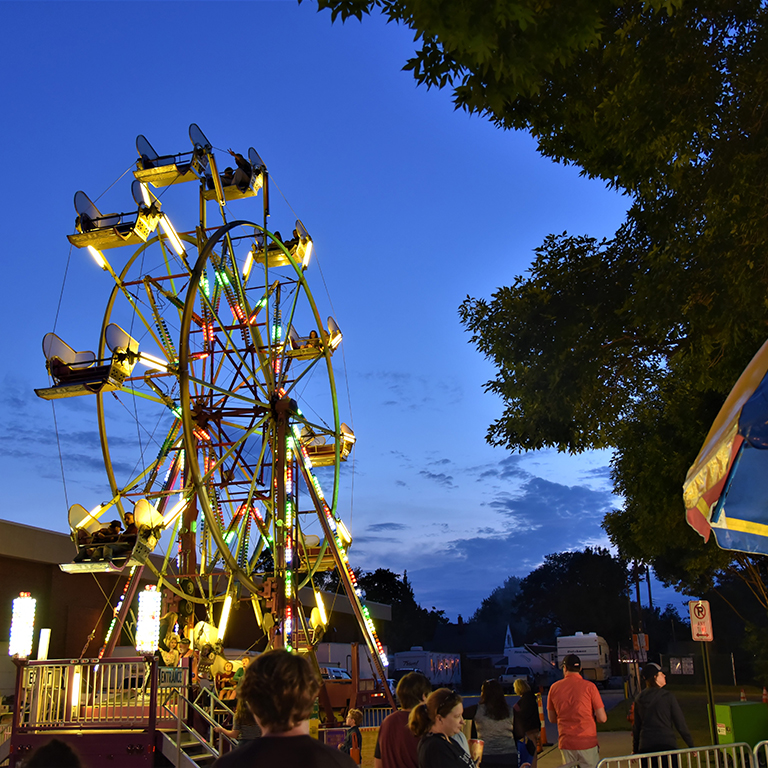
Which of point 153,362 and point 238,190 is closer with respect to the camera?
point 153,362

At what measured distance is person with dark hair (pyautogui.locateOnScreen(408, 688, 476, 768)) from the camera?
12.4ft

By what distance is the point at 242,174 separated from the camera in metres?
20.6

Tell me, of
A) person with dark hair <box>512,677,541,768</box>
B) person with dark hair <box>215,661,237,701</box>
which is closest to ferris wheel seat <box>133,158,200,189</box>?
person with dark hair <box>215,661,237,701</box>

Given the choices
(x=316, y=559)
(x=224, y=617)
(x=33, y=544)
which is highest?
(x=33, y=544)

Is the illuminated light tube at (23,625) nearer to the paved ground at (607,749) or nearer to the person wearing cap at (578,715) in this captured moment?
the person wearing cap at (578,715)

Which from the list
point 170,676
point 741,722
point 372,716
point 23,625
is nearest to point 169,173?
point 23,625

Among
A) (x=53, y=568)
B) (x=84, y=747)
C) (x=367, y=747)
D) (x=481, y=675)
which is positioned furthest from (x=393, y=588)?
(x=84, y=747)

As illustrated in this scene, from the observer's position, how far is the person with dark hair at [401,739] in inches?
173

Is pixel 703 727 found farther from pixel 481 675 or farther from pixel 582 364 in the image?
pixel 481 675

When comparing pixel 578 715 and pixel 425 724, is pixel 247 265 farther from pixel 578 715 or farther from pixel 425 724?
pixel 425 724

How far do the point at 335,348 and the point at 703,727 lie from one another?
12.6 metres

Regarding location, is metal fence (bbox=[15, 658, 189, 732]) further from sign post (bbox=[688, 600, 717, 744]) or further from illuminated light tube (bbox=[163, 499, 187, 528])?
sign post (bbox=[688, 600, 717, 744])

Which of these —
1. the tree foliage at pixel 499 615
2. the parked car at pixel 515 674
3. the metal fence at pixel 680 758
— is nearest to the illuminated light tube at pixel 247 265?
the metal fence at pixel 680 758

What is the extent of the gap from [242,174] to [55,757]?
1946 cm
